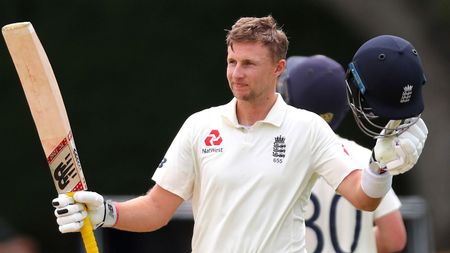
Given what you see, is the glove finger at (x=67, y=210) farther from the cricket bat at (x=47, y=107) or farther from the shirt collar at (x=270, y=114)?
the shirt collar at (x=270, y=114)

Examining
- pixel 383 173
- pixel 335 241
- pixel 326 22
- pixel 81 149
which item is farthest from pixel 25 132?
pixel 383 173

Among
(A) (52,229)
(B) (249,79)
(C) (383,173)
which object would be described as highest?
(B) (249,79)

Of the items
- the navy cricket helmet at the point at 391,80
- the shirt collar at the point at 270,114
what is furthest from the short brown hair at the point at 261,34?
the navy cricket helmet at the point at 391,80

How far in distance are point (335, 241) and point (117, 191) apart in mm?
4811

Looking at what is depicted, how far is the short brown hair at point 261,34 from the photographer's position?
5859mm

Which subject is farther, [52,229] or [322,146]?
[52,229]

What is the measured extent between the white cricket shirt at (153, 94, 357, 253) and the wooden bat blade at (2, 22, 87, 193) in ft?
1.17

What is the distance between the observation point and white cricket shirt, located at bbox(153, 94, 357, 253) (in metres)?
5.79

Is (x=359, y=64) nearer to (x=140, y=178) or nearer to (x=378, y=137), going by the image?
(x=378, y=137)

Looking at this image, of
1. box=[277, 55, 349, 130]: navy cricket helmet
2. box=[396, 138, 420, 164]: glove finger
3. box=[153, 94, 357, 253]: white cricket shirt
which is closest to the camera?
box=[396, 138, 420, 164]: glove finger

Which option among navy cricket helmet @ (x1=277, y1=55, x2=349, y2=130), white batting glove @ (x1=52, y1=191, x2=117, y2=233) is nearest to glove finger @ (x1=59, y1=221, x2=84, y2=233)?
white batting glove @ (x1=52, y1=191, x2=117, y2=233)

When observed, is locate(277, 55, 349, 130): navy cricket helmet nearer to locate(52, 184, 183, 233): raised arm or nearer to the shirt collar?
the shirt collar

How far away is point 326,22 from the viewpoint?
1161 centimetres

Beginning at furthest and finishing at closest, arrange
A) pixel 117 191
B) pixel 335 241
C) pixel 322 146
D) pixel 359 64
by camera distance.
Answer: pixel 117 191 < pixel 335 241 < pixel 322 146 < pixel 359 64
